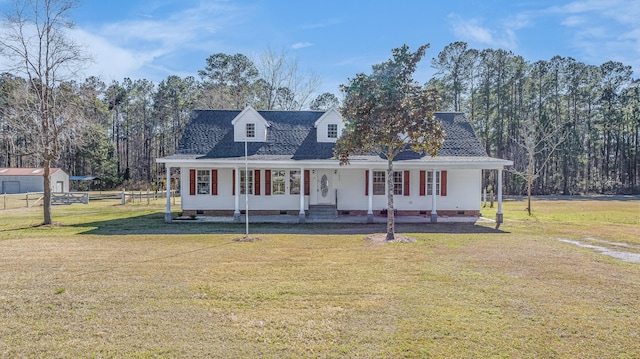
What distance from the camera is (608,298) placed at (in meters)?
6.28

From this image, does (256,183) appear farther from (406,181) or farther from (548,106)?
(548,106)

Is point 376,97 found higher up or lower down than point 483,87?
lower down

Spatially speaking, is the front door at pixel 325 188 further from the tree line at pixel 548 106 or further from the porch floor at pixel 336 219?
the tree line at pixel 548 106

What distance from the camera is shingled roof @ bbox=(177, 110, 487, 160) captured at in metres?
18.5

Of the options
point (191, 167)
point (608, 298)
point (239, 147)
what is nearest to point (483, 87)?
point (239, 147)

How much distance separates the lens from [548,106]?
150 feet

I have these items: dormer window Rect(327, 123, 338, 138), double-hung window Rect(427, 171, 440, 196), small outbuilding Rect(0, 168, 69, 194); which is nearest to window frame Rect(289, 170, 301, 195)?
dormer window Rect(327, 123, 338, 138)

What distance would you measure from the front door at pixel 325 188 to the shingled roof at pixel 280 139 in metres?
1.10

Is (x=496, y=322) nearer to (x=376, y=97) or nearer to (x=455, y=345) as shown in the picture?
(x=455, y=345)

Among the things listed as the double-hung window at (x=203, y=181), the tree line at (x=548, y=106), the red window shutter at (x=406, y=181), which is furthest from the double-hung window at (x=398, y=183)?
the tree line at (x=548, y=106)

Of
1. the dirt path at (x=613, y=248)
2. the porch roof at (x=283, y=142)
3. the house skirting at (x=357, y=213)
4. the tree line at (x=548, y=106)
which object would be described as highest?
the tree line at (x=548, y=106)

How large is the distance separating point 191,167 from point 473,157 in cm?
1387

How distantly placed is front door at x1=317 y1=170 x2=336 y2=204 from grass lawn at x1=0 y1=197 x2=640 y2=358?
7279 millimetres

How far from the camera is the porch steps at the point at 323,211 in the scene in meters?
18.2
